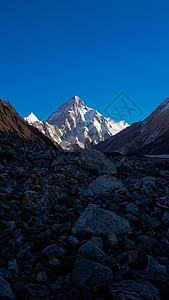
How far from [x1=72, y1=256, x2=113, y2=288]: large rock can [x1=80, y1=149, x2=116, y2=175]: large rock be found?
5639mm

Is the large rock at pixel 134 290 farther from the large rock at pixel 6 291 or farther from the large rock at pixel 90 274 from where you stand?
the large rock at pixel 6 291

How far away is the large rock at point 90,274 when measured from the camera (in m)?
2.51

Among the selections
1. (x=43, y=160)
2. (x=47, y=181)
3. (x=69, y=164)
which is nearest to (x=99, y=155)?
(x=69, y=164)

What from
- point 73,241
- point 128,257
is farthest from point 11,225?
point 128,257

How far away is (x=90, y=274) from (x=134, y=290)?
2.02ft

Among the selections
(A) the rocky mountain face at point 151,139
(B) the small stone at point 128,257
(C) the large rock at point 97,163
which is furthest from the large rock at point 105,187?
(A) the rocky mountain face at point 151,139

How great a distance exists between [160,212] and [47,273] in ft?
11.2

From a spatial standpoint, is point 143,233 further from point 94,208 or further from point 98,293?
point 98,293

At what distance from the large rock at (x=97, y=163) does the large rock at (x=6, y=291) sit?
615 centimetres

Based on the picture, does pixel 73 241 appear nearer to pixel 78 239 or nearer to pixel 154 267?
pixel 78 239

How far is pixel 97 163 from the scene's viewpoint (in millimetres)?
8602

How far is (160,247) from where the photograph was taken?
11.3 ft

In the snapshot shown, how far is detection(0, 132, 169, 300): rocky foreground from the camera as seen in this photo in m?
2.41

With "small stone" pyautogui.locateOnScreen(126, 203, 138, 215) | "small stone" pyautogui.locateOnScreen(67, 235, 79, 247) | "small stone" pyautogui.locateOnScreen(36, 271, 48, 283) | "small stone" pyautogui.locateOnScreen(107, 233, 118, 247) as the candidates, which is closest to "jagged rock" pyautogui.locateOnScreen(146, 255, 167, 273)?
"small stone" pyautogui.locateOnScreen(107, 233, 118, 247)
